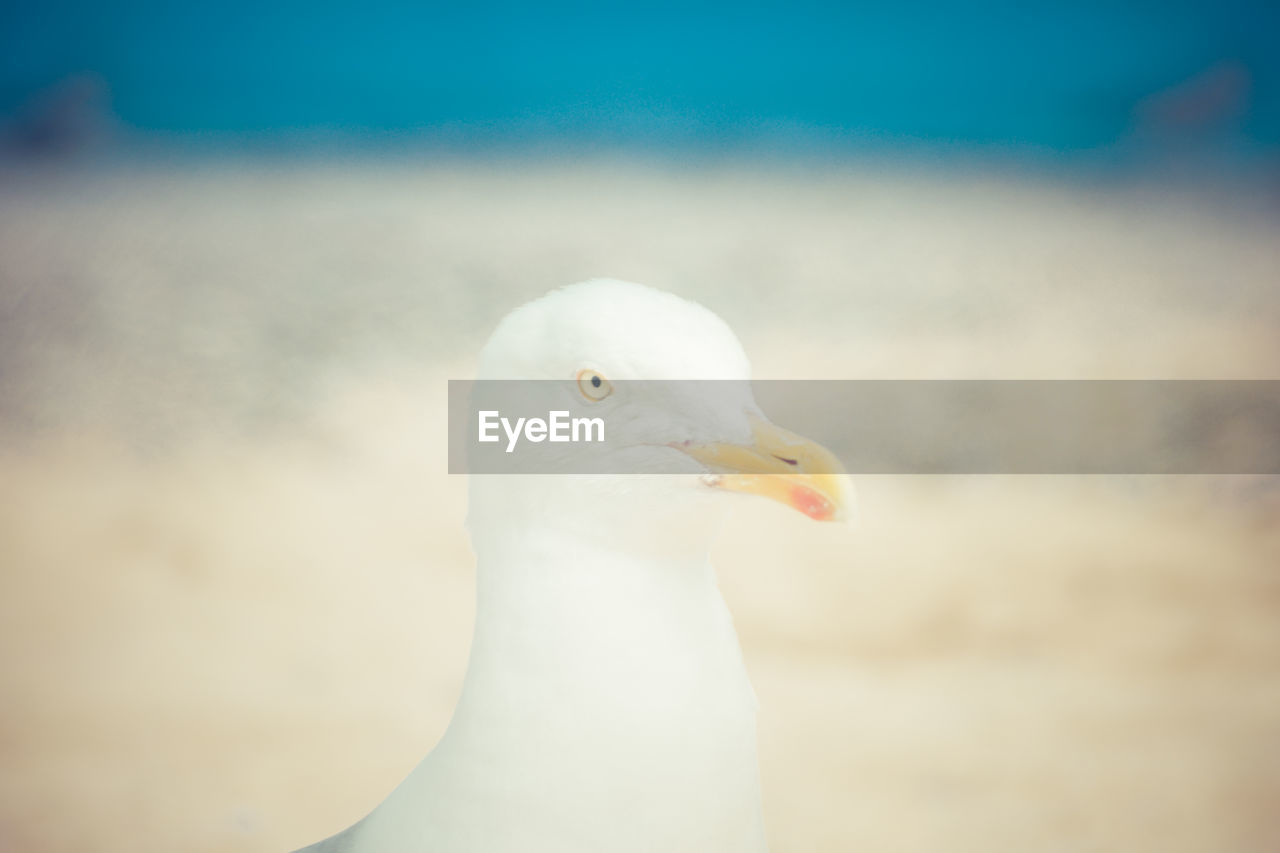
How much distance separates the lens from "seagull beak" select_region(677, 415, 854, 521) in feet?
2.82

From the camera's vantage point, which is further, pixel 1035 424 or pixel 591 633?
pixel 1035 424

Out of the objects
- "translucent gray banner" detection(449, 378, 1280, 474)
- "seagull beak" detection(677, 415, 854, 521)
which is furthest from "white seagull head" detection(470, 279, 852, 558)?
"translucent gray banner" detection(449, 378, 1280, 474)

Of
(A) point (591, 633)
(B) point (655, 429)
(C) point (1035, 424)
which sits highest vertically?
(C) point (1035, 424)

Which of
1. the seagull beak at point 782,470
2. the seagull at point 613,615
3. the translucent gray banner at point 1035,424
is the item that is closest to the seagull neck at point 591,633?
the seagull at point 613,615

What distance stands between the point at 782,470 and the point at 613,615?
0.72 ft

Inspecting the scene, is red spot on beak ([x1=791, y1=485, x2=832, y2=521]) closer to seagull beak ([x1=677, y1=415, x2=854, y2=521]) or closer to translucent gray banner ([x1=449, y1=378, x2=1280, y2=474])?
seagull beak ([x1=677, y1=415, x2=854, y2=521])

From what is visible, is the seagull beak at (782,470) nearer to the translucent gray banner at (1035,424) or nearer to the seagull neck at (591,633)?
the seagull neck at (591,633)

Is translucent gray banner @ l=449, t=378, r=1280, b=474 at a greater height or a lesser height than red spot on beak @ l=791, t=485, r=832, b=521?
greater

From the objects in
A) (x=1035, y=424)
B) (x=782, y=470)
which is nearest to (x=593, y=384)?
(x=782, y=470)

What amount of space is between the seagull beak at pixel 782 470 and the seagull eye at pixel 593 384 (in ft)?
0.28

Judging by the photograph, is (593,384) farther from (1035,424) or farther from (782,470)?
(1035,424)

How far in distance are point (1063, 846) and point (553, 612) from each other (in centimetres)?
123

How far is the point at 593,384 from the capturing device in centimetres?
92

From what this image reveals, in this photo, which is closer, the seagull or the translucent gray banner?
the seagull
